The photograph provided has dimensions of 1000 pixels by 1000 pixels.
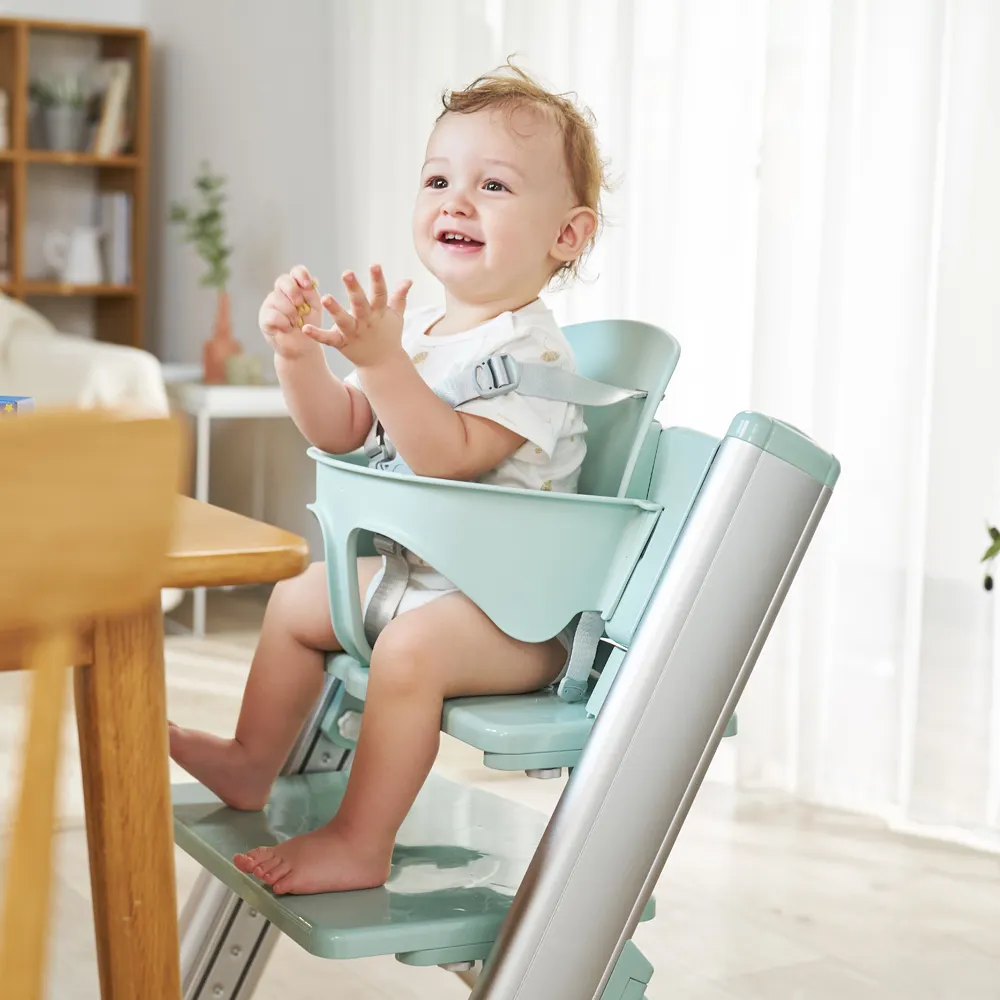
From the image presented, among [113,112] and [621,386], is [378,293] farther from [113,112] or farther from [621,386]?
[113,112]

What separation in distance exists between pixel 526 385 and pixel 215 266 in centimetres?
277

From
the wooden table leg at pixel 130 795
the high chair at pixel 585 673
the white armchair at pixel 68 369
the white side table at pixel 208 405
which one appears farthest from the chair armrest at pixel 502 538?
the white side table at pixel 208 405

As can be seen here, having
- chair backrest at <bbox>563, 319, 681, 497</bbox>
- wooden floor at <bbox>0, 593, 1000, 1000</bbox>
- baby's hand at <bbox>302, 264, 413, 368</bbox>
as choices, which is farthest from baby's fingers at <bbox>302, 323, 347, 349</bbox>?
wooden floor at <bbox>0, 593, 1000, 1000</bbox>

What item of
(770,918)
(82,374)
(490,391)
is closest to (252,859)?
(490,391)

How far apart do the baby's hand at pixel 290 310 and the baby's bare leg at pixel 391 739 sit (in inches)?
8.2

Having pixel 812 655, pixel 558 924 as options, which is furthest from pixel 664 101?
pixel 558 924

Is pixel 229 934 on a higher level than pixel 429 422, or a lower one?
lower

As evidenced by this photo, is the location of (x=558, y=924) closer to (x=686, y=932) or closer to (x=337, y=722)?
(x=337, y=722)

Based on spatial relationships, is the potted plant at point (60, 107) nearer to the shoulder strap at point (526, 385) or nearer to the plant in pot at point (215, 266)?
the plant in pot at point (215, 266)

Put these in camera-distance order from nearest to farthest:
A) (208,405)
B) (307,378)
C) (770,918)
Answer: (307,378), (770,918), (208,405)

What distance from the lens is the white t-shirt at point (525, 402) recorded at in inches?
39.8

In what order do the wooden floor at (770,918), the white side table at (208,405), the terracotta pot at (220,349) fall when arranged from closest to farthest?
the wooden floor at (770,918) → the white side table at (208,405) → the terracotta pot at (220,349)

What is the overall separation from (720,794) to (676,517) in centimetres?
138

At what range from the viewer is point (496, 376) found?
1012mm
